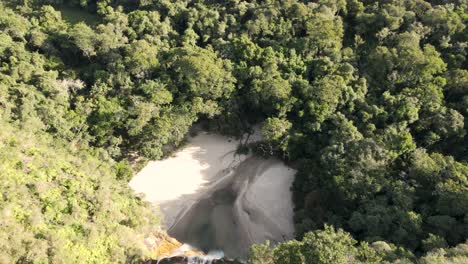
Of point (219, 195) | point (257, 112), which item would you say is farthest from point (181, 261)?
point (257, 112)

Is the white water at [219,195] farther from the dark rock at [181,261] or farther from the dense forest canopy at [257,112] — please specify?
the dark rock at [181,261]

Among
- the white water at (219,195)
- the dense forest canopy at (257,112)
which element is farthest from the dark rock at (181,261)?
the dense forest canopy at (257,112)

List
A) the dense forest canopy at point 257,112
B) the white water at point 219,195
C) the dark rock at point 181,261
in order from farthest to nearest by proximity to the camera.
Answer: the white water at point 219,195 → the dark rock at point 181,261 → the dense forest canopy at point 257,112

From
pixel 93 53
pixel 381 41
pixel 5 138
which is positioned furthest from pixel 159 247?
pixel 381 41

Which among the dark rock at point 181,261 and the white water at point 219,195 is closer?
the dark rock at point 181,261

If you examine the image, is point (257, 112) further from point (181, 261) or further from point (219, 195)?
point (181, 261)

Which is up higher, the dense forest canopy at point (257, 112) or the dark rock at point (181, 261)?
the dense forest canopy at point (257, 112)
